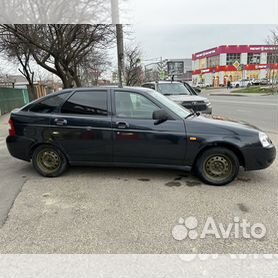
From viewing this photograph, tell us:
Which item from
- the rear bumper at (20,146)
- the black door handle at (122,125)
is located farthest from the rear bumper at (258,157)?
the rear bumper at (20,146)

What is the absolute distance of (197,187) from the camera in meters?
3.97

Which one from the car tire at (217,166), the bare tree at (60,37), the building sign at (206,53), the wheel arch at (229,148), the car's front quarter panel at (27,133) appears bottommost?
the car tire at (217,166)

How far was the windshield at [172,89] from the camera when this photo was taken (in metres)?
9.62

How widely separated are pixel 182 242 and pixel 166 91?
7.59m

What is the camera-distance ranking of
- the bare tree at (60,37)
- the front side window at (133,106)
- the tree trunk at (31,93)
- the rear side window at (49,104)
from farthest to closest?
the tree trunk at (31,93) → the bare tree at (60,37) → the rear side window at (49,104) → the front side window at (133,106)

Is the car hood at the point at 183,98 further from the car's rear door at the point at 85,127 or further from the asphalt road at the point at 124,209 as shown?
the car's rear door at the point at 85,127

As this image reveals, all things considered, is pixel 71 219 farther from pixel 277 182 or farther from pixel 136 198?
pixel 277 182

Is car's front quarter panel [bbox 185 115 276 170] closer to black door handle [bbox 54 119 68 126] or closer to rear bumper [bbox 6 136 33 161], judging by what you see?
black door handle [bbox 54 119 68 126]

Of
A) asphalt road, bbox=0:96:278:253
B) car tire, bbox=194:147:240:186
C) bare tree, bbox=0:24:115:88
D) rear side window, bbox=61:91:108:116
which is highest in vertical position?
bare tree, bbox=0:24:115:88

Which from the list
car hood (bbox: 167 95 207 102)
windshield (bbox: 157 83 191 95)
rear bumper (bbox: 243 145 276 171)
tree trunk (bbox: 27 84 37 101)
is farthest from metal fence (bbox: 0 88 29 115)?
rear bumper (bbox: 243 145 276 171)

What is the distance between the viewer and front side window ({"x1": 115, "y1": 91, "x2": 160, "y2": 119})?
4141mm

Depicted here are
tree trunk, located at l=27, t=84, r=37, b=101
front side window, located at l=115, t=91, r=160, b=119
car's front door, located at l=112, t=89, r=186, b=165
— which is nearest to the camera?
car's front door, located at l=112, t=89, r=186, b=165

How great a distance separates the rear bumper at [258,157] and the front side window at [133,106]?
1.59 metres

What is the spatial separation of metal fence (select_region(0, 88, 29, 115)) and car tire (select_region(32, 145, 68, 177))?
11881 millimetres
